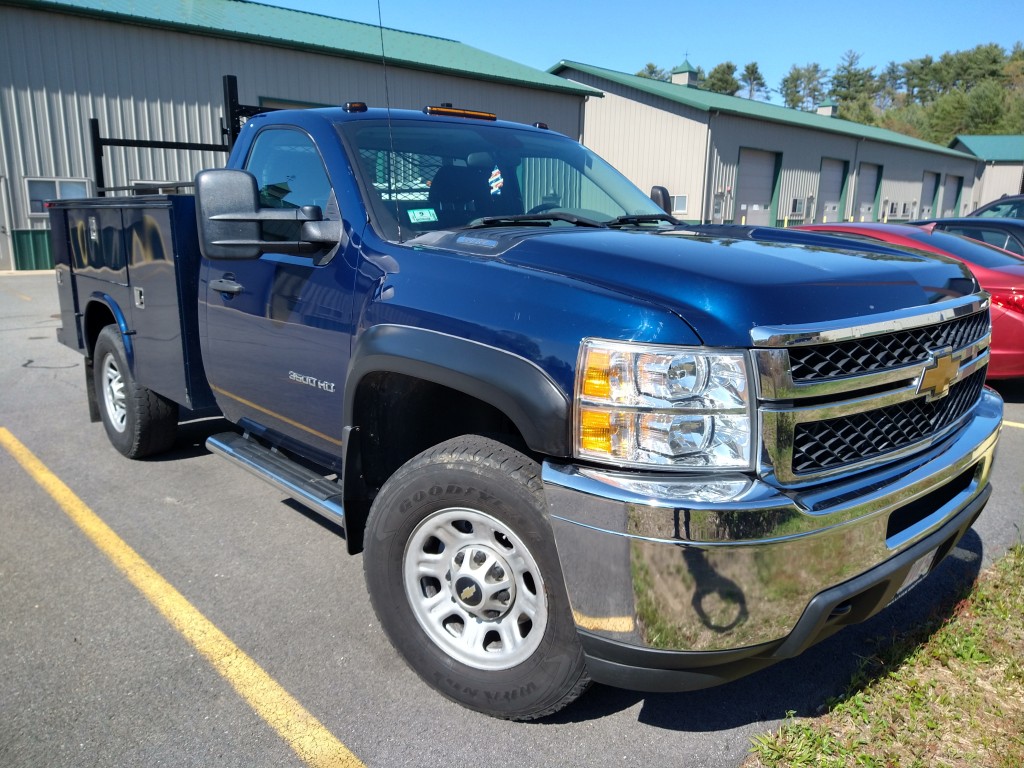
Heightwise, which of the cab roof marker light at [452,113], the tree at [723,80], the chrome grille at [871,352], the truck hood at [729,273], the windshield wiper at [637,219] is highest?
the tree at [723,80]

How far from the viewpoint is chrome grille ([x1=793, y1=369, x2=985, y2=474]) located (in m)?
2.18

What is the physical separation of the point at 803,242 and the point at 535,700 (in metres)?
1.88

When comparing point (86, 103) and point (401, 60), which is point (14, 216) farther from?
point (401, 60)

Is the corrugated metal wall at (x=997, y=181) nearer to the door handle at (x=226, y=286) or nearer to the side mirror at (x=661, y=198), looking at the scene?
the side mirror at (x=661, y=198)

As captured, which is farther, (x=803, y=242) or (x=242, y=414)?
(x=242, y=414)

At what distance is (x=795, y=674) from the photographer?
3.00 metres

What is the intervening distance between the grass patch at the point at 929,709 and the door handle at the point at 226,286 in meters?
2.86

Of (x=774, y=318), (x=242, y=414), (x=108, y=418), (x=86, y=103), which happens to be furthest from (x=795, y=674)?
(x=86, y=103)

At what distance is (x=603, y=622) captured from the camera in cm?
215

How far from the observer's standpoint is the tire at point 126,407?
4.95m

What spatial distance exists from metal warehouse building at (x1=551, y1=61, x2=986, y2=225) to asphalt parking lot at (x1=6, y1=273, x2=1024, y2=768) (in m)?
25.6

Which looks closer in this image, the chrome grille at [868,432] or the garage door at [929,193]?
the chrome grille at [868,432]

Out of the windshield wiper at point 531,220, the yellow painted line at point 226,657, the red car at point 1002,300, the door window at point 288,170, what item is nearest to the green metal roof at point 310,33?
the red car at point 1002,300

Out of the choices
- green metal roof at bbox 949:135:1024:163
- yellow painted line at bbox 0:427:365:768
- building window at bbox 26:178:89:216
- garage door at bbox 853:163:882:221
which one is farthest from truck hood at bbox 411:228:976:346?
green metal roof at bbox 949:135:1024:163
